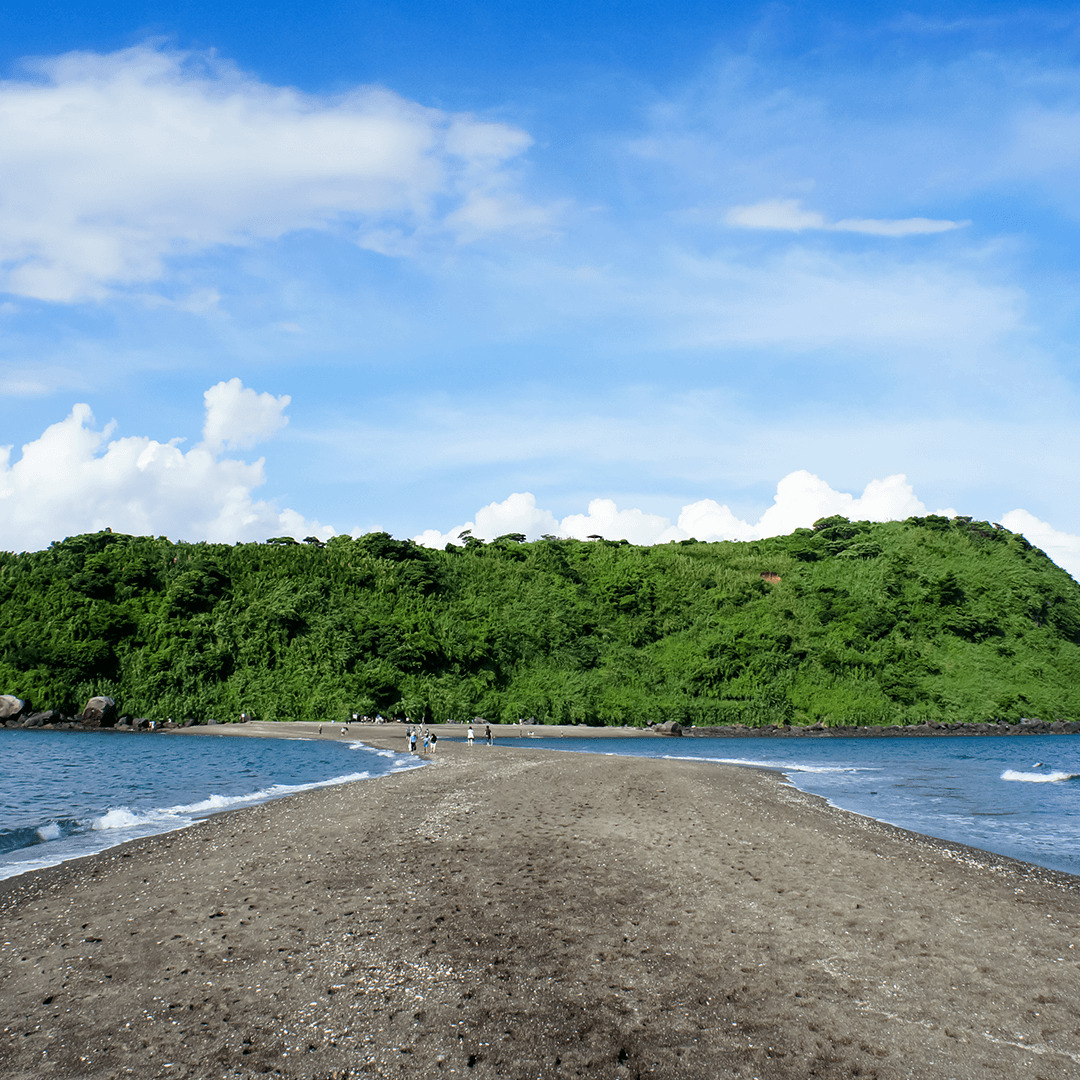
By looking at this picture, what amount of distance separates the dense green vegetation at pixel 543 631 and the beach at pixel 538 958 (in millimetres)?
64753

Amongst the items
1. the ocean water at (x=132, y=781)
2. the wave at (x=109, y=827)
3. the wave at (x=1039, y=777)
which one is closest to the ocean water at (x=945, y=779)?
the wave at (x=1039, y=777)

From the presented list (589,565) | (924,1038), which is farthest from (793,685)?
(924,1038)

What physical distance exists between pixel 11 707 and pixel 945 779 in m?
82.1

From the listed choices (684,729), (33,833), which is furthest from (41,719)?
(684,729)

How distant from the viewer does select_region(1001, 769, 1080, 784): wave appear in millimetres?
39625

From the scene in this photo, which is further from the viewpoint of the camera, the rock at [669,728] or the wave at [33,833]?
the rock at [669,728]

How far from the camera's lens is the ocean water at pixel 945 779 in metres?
23.3

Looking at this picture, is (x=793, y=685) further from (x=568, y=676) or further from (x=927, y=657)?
(x=568, y=676)

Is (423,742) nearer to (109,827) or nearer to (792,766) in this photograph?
(792,766)

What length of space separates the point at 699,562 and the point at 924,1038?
11118cm

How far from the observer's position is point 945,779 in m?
39.7

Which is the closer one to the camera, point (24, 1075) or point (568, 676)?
point (24, 1075)

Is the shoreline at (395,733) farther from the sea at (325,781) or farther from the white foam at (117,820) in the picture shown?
Answer: the white foam at (117,820)

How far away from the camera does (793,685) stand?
94.2 metres
